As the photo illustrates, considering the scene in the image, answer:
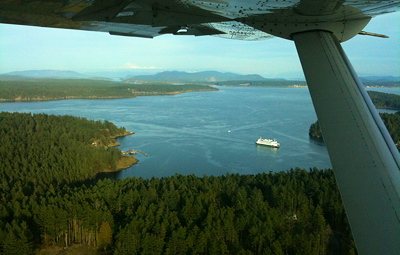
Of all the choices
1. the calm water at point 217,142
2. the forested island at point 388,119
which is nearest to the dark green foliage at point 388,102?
the forested island at point 388,119

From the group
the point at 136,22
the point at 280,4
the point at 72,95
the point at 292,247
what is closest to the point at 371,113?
the point at 280,4

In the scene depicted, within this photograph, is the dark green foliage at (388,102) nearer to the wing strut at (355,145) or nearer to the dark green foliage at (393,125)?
the dark green foliage at (393,125)

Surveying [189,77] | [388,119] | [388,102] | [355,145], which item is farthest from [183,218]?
[189,77]

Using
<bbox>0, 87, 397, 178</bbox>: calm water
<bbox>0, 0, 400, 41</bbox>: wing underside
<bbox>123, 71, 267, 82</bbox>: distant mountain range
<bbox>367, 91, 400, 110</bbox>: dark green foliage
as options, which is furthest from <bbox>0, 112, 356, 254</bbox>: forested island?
<bbox>123, 71, 267, 82</bbox>: distant mountain range

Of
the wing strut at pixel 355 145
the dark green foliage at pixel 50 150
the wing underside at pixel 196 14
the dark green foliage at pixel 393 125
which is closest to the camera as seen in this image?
the wing strut at pixel 355 145

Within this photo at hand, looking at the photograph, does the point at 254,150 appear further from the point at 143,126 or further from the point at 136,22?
the point at 136,22

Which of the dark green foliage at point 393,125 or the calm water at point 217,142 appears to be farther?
the dark green foliage at point 393,125

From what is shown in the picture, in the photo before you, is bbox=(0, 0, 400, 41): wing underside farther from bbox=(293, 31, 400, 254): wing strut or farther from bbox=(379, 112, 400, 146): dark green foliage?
bbox=(379, 112, 400, 146): dark green foliage

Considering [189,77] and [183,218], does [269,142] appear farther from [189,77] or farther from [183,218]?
[189,77]

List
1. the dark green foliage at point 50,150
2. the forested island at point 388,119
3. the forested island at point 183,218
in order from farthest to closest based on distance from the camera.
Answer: the forested island at point 388,119, the dark green foliage at point 50,150, the forested island at point 183,218
